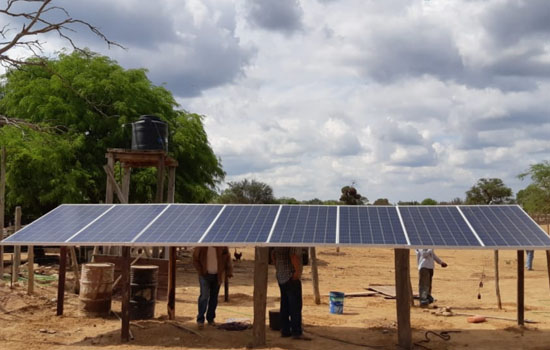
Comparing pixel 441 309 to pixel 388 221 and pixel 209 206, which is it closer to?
pixel 388 221

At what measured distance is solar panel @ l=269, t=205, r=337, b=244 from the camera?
9.28 metres

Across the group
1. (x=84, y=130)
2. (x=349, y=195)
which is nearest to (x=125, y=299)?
(x=84, y=130)

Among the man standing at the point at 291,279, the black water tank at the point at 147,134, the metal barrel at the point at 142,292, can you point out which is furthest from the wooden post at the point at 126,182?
the man standing at the point at 291,279

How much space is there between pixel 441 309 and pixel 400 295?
486 centimetres

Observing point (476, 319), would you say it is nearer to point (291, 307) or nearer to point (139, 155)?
point (291, 307)

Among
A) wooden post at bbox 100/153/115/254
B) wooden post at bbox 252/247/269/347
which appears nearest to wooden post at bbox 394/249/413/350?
wooden post at bbox 252/247/269/347

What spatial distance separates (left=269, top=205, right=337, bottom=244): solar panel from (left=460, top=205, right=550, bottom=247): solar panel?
8.04 ft

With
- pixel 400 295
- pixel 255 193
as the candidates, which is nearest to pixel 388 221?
pixel 400 295

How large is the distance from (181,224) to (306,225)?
7.50 ft

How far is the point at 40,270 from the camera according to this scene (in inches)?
746

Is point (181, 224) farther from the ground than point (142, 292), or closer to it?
farther from the ground

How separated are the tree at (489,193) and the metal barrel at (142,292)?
67.8m

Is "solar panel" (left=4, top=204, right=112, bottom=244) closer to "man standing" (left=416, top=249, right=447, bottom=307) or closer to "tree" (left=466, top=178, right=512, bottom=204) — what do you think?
"man standing" (left=416, top=249, right=447, bottom=307)

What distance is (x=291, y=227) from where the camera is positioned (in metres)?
9.93
